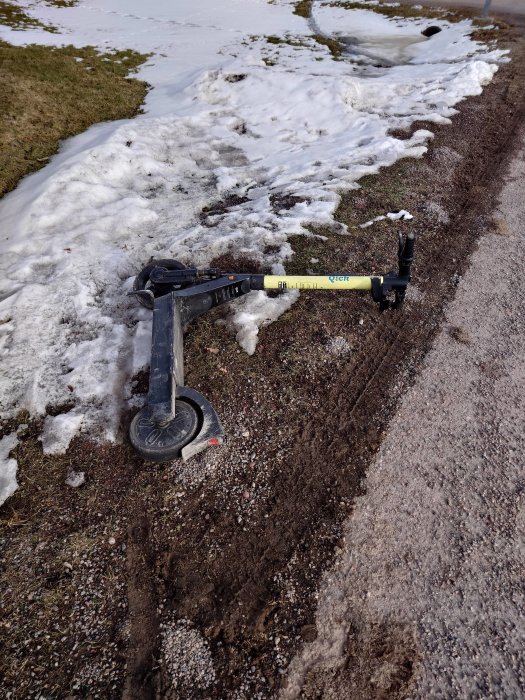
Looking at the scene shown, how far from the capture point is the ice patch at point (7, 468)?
4.48m

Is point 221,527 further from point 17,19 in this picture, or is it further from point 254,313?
point 17,19

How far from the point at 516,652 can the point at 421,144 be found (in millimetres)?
10444

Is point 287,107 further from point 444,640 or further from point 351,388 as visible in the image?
point 444,640

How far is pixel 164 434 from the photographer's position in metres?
4.43

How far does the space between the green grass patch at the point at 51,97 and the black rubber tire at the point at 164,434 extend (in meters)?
7.56

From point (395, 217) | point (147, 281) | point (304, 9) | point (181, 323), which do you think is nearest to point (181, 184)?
point (147, 281)

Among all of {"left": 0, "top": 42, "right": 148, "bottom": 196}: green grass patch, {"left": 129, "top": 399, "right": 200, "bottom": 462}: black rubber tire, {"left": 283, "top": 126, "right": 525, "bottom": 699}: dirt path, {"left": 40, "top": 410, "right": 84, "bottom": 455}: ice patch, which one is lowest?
{"left": 283, "top": 126, "right": 525, "bottom": 699}: dirt path

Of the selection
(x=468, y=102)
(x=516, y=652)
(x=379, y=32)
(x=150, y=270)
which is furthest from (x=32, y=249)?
(x=379, y=32)

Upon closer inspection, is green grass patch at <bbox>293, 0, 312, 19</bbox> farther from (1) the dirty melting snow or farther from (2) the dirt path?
(2) the dirt path

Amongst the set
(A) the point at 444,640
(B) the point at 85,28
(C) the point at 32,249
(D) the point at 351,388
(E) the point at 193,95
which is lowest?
(A) the point at 444,640

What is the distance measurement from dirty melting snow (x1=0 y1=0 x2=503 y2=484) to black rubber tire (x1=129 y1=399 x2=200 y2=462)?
0.65m

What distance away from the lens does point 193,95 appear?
13883 mm

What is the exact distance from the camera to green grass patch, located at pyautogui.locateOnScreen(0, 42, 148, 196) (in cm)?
1048

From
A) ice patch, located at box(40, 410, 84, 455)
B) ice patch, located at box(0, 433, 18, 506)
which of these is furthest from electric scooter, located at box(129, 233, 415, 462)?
ice patch, located at box(0, 433, 18, 506)
